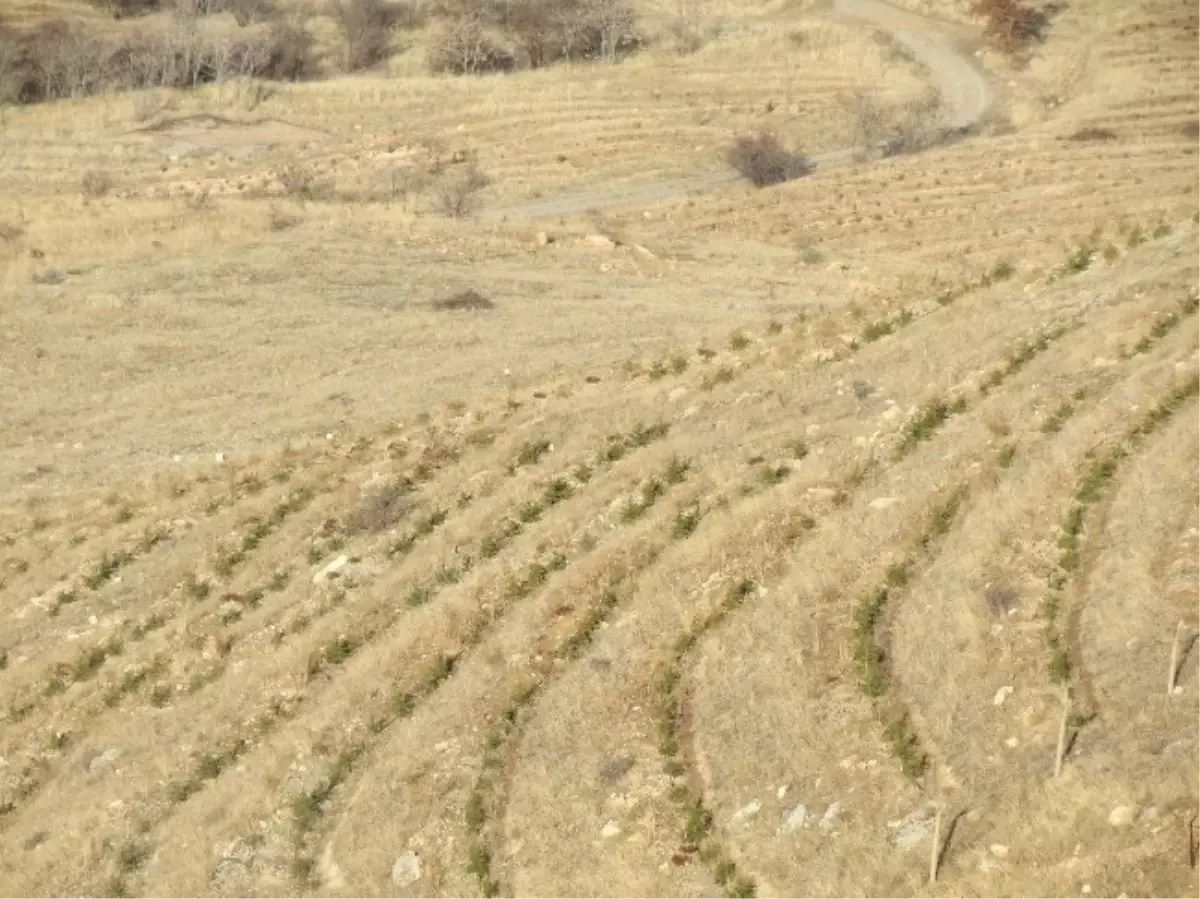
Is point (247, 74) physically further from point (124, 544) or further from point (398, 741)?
point (398, 741)

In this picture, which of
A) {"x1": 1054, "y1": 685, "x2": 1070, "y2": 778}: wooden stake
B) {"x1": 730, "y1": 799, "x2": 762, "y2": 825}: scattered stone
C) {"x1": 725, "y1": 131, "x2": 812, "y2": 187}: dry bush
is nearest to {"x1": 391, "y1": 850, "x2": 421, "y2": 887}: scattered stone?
{"x1": 730, "y1": 799, "x2": 762, "y2": 825}: scattered stone

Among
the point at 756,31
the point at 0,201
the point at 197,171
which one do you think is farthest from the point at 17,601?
the point at 756,31

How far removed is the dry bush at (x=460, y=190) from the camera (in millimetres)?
44469

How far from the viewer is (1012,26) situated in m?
61.1

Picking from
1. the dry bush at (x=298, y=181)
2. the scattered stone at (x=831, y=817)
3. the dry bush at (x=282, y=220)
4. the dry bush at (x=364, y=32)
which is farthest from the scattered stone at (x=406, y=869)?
the dry bush at (x=364, y=32)

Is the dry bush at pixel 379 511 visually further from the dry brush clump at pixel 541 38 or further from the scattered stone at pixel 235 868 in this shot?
the dry brush clump at pixel 541 38

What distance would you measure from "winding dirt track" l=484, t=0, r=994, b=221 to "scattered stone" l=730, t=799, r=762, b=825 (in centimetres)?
3117

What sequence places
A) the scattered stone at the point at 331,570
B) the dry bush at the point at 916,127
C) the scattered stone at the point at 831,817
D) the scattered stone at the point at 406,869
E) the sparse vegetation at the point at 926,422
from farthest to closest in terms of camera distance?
the dry bush at the point at 916,127
the scattered stone at the point at 331,570
the sparse vegetation at the point at 926,422
the scattered stone at the point at 406,869
the scattered stone at the point at 831,817

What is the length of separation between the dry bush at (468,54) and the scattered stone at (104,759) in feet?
164

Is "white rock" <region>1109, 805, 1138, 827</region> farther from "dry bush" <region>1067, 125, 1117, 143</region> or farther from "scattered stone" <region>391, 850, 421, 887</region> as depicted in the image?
"dry bush" <region>1067, 125, 1117, 143</region>

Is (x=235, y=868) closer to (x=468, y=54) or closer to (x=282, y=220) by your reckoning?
(x=282, y=220)

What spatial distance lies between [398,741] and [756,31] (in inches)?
2130

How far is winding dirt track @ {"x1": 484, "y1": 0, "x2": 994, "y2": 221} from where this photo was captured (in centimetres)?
4659

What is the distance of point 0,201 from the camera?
45656mm
